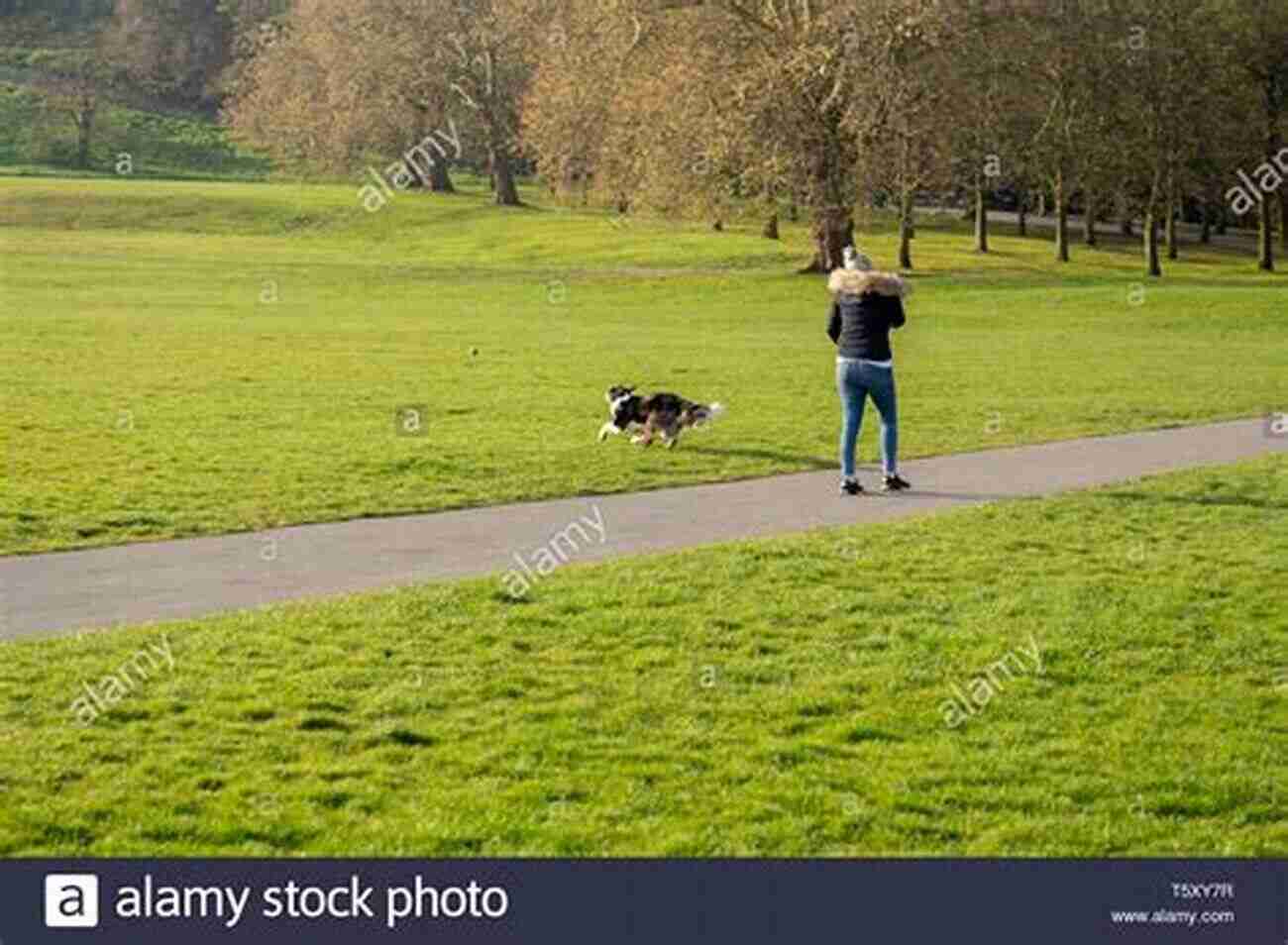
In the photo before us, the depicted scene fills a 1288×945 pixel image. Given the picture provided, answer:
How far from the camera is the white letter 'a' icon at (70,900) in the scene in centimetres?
680

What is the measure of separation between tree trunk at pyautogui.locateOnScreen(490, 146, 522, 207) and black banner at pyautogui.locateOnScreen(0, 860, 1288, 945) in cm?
6851

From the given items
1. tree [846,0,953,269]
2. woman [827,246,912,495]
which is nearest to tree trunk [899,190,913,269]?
tree [846,0,953,269]

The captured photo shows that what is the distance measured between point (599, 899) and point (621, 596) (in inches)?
190

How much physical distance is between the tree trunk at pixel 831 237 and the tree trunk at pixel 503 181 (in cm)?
2622

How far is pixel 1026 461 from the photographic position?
1850 centimetres

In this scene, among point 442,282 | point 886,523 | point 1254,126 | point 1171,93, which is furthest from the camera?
point 1254,126

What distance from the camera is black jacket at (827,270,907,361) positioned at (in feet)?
52.2

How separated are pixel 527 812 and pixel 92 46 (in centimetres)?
10884

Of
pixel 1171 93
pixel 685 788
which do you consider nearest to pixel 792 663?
pixel 685 788

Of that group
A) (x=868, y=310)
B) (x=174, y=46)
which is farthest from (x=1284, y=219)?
(x=174, y=46)

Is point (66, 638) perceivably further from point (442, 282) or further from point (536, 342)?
point (442, 282)

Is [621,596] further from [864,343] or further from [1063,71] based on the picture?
[1063,71]

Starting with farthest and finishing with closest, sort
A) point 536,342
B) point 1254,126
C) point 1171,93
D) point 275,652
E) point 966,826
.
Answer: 1. point 1254,126
2. point 1171,93
3. point 536,342
4. point 275,652
5. point 966,826

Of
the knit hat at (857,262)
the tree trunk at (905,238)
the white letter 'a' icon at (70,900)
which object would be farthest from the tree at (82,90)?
the white letter 'a' icon at (70,900)
